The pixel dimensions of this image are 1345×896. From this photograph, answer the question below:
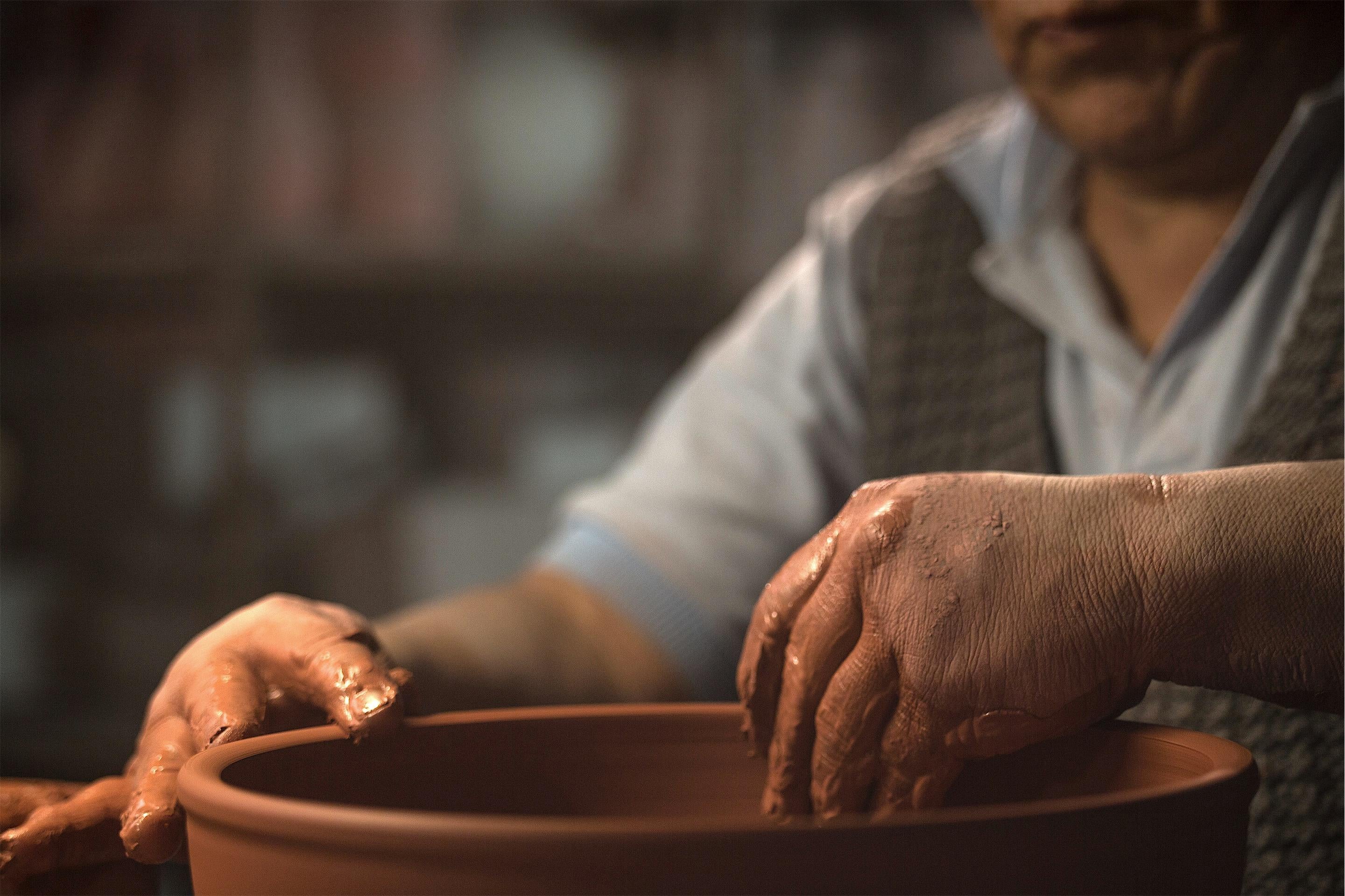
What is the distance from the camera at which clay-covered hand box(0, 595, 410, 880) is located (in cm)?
39

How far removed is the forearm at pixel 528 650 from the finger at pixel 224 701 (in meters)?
0.17

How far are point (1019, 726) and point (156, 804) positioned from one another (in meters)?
0.27

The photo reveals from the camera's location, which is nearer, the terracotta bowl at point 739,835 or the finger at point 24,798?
the terracotta bowl at point 739,835

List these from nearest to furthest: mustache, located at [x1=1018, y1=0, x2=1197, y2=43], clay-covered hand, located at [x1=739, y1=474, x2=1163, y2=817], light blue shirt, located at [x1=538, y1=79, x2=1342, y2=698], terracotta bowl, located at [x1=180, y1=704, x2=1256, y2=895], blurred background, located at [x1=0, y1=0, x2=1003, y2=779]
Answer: terracotta bowl, located at [x1=180, y1=704, x2=1256, y2=895]
clay-covered hand, located at [x1=739, y1=474, x2=1163, y2=817]
mustache, located at [x1=1018, y1=0, x2=1197, y2=43]
light blue shirt, located at [x1=538, y1=79, x2=1342, y2=698]
blurred background, located at [x1=0, y1=0, x2=1003, y2=779]

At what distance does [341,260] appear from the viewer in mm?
1494

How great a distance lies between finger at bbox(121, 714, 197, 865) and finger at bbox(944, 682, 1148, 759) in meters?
0.24

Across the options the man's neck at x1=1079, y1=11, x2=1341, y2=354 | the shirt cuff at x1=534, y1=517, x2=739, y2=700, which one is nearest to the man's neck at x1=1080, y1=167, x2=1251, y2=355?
the man's neck at x1=1079, y1=11, x2=1341, y2=354

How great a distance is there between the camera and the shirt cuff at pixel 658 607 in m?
0.85

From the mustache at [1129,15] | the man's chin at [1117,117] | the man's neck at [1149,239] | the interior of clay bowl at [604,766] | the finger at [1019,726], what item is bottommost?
the interior of clay bowl at [604,766]

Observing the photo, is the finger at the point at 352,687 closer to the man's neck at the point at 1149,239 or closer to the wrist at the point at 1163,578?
the wrist at the point at 1163,578

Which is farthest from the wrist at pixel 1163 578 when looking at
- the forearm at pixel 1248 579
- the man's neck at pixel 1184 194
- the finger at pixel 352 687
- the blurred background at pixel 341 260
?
the blurred background at pixel 341 260

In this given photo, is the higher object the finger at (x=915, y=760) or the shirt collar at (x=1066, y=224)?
the shirt collar at (x=1066, y=224)

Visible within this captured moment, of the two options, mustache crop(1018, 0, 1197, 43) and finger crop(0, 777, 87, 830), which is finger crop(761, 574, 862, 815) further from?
mustache crop(1018, 0, 1197, 43)

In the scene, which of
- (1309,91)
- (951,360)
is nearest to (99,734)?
(951,360)
